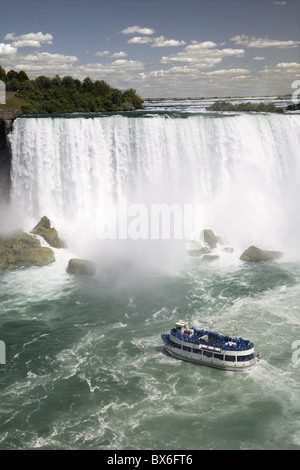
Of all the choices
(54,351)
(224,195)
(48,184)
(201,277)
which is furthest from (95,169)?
(54,351)

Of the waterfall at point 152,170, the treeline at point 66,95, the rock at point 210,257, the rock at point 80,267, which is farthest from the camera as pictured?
the treeline at point 66,95

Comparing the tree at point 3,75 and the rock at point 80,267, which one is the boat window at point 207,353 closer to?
the rock at point 80,267

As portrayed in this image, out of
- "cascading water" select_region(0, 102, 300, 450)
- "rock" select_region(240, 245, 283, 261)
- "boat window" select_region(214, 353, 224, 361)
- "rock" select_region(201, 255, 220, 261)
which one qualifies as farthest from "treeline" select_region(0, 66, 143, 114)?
"boat window" select_region(214, 353, 224, 361)

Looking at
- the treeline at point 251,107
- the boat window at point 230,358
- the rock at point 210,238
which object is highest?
the treeline at point 251,107

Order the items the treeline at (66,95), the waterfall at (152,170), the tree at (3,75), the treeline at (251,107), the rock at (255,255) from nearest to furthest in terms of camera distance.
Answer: the rock at (255,255) < the waterfall at (152,170) < the treeline at (66,95) < the treeline at (251,107) < the tree at (3,75)

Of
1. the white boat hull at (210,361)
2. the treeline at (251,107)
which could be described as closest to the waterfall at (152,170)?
the white boat hull at (210,361)

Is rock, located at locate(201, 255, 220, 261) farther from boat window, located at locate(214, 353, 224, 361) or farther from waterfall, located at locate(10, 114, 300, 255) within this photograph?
boat window, located at locate(214, 353, 224, 361)

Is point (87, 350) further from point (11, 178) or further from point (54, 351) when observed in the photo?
point (11, 178)

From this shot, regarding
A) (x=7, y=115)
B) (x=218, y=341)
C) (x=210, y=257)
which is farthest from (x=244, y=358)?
(x=7, y=115)
